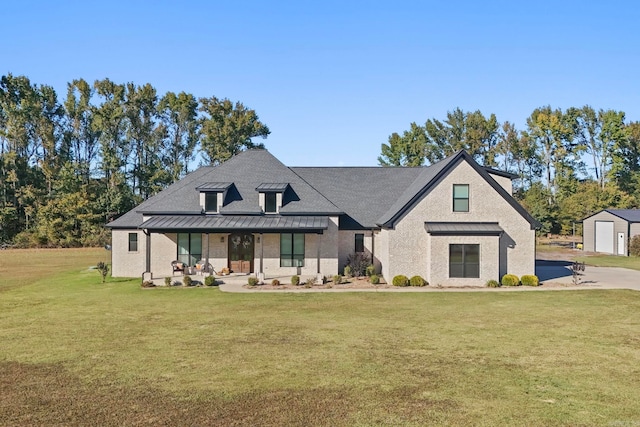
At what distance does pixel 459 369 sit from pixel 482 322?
6.07 metres

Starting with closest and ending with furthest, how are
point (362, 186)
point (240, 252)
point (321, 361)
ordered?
point (321, 361), point (240, 252), point (362, 186)

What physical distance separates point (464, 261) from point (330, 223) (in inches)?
350

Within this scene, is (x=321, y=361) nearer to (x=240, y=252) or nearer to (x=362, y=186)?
(x=240, y=252)

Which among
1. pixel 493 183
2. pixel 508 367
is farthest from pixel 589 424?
pixel 493 183

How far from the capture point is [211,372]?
443 inches

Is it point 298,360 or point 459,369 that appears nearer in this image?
point 459,369

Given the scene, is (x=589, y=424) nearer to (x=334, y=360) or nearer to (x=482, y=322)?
(x=334, y=360)

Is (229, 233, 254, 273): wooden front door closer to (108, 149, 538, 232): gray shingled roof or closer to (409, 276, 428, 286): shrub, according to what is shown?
(108, 149, 538, 232): gray shingled roof

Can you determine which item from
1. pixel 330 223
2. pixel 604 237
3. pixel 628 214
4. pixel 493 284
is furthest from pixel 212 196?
pixel 628 214

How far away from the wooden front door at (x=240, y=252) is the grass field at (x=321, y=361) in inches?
334

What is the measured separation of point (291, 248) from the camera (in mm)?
30141

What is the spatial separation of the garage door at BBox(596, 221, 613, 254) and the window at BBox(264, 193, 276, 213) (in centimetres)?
3910

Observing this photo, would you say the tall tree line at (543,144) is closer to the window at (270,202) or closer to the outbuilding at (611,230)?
the outbuilding at (611,230)

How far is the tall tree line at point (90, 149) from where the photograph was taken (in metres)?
61.6
